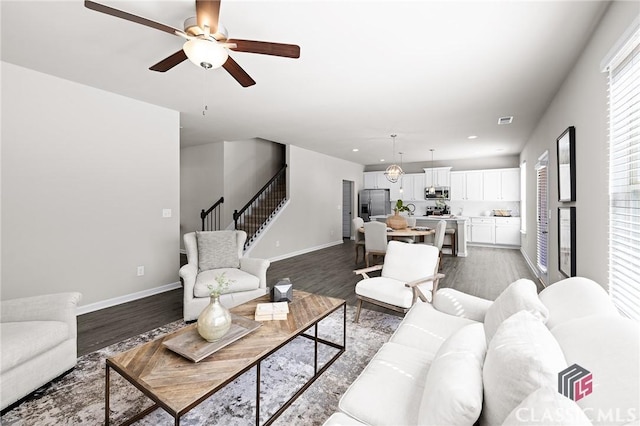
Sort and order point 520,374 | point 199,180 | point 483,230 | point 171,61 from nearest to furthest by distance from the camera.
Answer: point 520,374 < point 171,61 < point 199,180 < point 483,230

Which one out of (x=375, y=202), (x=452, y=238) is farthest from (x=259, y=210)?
(x=452, y=238)

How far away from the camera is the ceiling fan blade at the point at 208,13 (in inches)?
64.1

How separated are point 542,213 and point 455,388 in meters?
4.49

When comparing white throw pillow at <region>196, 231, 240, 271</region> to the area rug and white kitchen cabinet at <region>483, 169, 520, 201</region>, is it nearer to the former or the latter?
the area rug

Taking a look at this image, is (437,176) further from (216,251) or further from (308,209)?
(216,251)

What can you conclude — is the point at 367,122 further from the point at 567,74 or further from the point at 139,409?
the point at 139,409

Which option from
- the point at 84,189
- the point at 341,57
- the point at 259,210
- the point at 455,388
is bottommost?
the point at 455,388

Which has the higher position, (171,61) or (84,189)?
(171,61)

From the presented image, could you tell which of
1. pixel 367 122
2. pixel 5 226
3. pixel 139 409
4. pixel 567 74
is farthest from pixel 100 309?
pixel 567 74

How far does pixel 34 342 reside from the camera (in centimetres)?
180

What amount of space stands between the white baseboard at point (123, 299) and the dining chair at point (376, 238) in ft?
10.6

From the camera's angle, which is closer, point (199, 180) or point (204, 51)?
point (204, 51)

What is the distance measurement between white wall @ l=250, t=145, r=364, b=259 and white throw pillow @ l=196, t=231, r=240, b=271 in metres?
2.15

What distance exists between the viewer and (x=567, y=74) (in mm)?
2896
